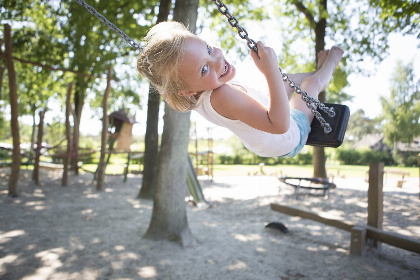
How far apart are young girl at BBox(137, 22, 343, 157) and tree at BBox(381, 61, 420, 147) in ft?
86.9

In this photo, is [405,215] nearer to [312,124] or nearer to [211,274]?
[211,274]

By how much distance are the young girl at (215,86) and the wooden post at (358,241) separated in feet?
9.66

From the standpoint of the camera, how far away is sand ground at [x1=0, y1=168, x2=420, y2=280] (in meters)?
3.65

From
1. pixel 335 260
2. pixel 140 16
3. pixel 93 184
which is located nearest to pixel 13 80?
pixel 140 16

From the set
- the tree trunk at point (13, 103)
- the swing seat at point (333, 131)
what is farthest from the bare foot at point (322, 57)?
the tree trunk at point (13, 103)

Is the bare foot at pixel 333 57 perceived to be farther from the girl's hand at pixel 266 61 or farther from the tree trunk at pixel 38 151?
the tree trunk at pixel 38 151

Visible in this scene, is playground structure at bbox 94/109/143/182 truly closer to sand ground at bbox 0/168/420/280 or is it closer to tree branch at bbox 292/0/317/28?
sand ground at bbox 0/168/420/280

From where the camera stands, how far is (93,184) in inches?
426

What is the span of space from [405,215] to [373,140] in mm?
43236

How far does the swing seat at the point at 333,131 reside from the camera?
2.12m

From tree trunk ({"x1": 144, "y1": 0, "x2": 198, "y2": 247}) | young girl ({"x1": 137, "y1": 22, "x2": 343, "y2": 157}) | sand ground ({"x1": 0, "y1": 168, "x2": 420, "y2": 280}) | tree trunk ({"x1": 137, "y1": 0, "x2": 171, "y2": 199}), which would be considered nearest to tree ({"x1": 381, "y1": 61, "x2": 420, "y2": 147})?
sand ground ({"x1": 0, "y1": 168, "x2": 420, "y2": 280})

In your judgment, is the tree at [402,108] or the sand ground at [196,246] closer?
the sand ground at [196,246]

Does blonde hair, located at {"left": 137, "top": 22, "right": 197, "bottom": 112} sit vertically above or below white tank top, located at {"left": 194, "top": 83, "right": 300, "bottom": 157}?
above

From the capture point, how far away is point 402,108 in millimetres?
27703
